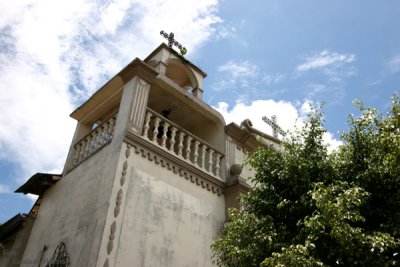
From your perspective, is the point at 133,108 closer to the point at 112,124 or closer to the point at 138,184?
the point at 112,124

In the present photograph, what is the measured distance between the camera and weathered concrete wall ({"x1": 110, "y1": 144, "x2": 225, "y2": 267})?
7637 millimetres

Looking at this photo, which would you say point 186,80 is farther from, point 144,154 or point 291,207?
point 291,207

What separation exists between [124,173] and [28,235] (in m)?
4.15

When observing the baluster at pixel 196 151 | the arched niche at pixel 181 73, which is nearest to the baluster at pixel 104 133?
the baluster at pixel 196 151

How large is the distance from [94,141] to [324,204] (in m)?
6.75

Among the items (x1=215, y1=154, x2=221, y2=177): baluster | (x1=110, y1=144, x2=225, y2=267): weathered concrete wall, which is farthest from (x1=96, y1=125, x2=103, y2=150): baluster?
(x1=215, y1=154, x2=221, y2=177): baluster

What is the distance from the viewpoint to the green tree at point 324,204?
16.9 feet

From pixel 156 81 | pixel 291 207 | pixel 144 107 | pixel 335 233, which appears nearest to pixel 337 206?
pixel 335 233

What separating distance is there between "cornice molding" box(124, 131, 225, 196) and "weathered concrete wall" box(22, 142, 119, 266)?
Answer: 0.52 metres

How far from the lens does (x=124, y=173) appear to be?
26.6 feet

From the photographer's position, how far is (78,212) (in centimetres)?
845

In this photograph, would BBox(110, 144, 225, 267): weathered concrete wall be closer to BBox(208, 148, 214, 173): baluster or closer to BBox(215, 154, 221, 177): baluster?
BBox(208, 148, 214, 173): baluster

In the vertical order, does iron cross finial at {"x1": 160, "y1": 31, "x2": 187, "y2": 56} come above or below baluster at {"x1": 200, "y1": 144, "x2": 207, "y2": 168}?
above

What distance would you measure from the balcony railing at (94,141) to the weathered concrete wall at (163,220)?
1363 mm
